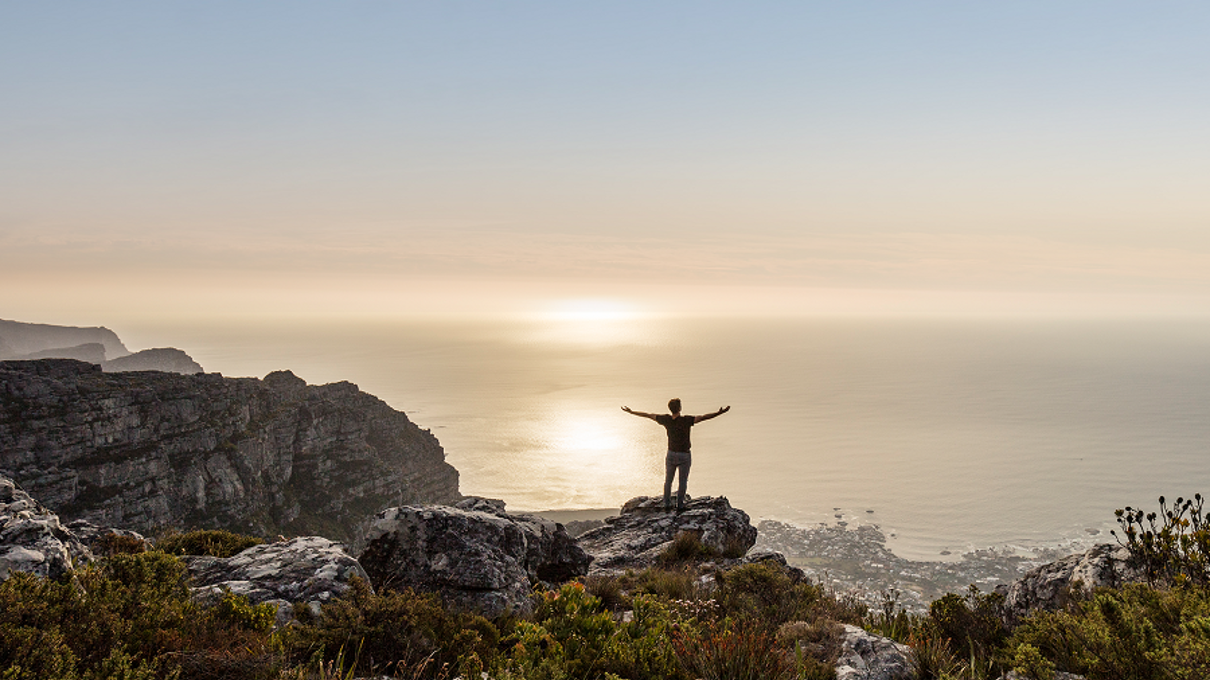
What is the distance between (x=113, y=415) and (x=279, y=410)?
67.0ft

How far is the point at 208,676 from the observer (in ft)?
14.6

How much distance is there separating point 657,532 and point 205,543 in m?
10.4

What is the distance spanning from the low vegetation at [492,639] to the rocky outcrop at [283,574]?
55cm

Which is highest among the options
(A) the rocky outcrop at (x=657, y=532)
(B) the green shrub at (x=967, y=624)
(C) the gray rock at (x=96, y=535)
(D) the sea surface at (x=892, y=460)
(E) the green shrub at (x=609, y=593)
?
(B) the green shrub at (x=967, y=624)

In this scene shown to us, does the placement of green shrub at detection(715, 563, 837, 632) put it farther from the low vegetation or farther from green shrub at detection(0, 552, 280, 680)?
green shrub at detection(0, 552, 280, 680)

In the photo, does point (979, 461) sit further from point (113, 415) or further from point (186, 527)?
point (113, 415)

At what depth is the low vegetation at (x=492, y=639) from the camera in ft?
14.0

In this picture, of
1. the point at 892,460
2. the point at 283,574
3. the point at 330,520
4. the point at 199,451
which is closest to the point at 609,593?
the point at 283,574

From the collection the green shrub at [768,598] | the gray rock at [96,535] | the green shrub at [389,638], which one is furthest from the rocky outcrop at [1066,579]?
the gray rock at [96,535]

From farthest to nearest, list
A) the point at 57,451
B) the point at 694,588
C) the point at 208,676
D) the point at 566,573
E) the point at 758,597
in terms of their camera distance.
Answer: the point at 57,451, the point at 566,573, the point at 694,588, the point at 758,597, the point at 208,676

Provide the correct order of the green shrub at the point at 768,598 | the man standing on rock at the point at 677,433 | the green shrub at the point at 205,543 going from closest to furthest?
the green shrub at the point at 768,598 → the green shrub at the point at 205,543 → the man standing on rock at the point at 677,433

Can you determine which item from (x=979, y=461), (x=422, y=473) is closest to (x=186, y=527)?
(x=422, y=473)

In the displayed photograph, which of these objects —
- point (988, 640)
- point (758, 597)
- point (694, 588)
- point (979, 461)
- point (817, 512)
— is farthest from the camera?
point (979, 461)

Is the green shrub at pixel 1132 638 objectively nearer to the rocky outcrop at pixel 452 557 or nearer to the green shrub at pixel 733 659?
the green shrub at pixel 733 659
